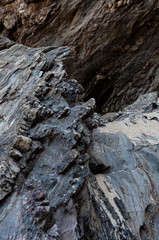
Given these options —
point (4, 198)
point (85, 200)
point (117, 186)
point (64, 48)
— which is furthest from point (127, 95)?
point (4, 198)

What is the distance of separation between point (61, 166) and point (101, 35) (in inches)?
412

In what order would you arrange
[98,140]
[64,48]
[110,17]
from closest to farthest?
[98,140] → [64,48] → [110,17]

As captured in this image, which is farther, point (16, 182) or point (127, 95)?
point (127, 95)

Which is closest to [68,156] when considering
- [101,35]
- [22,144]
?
[22,144]

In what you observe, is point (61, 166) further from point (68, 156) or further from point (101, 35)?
point (101, 35)

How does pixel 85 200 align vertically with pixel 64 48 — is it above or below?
below

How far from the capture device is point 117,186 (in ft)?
17.0

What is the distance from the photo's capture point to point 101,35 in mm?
12406

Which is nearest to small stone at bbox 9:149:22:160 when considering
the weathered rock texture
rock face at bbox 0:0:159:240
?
rock face at bbox 0:0:159:240

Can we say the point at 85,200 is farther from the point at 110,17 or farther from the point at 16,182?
the point at 110,17

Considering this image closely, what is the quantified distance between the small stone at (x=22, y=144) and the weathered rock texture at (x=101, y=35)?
10016 mm

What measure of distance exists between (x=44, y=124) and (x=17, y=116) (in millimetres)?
694

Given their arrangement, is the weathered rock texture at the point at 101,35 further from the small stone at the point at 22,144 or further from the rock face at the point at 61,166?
the small stone at the point at 22,144

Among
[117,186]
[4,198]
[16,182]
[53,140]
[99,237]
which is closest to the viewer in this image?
[4,198]
